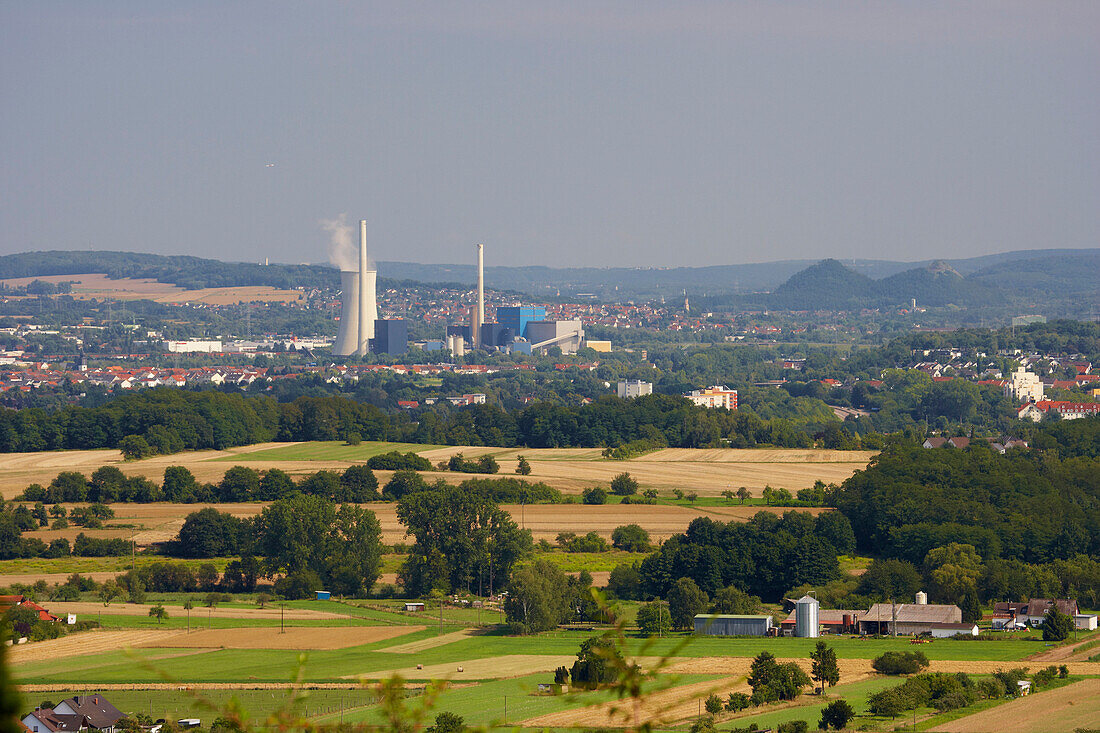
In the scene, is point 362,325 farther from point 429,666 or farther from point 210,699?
point 210,699

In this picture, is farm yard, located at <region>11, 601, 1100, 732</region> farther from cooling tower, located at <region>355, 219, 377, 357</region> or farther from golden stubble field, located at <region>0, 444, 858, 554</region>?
cooling tower, located at <region>355, 219, 377, 357</region>

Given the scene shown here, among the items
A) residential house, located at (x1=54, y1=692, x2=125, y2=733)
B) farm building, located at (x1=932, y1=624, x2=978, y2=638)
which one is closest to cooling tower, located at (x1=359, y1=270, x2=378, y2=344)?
farm building, located at (x1=932, y1=624, x2=978, y2=638)

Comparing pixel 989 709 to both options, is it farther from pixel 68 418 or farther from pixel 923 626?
pixel 68 418

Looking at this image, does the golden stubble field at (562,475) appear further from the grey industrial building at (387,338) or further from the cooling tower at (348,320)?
the grey industrial building at (387,338)

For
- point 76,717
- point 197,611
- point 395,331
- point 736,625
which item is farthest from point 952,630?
point 395,331

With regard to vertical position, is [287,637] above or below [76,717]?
below
